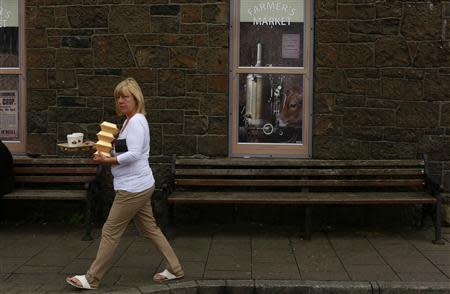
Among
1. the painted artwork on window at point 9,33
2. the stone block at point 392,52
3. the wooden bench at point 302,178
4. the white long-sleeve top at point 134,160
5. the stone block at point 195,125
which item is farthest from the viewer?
the painted artwork on window at point 9,33

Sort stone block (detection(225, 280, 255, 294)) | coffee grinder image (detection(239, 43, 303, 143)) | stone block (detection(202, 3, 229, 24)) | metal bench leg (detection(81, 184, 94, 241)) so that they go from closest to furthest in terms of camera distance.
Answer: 1. stone block (detection(225, 280, 255, 294))
2. metal bench leg (detection(81, 184, 94, 241))
3. stone block (detection(202, 3, 229, 24))
4. coffee grinder image (detection(239, 43, 303, 143))

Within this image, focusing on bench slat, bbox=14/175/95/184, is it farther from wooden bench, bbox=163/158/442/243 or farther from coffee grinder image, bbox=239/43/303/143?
coffee grinder image, bbox=239/43/303/143

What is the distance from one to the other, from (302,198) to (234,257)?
3.79 ft

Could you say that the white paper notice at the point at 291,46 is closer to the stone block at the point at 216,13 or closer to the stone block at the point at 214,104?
the stone block at the point at 216,13

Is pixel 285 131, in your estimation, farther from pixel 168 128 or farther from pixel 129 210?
pixel 129 210

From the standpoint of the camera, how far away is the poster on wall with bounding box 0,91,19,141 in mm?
7555

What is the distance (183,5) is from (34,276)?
3732mm

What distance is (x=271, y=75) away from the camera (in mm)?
7363

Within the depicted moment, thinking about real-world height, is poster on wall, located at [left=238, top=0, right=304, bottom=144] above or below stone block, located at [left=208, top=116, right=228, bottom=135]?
above

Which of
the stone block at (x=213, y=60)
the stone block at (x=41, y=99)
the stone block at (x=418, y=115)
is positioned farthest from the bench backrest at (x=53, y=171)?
the stone block at (x=418, y=115)

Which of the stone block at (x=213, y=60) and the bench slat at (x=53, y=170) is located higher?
the stone block at (x=213, y=60)

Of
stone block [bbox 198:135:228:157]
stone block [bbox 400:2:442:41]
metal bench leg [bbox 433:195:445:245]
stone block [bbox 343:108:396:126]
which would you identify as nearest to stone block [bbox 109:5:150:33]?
stone block [bbox 198:135:228:157]

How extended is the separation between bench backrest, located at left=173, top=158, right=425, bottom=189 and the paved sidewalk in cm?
61

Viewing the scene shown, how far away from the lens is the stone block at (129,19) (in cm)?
720
